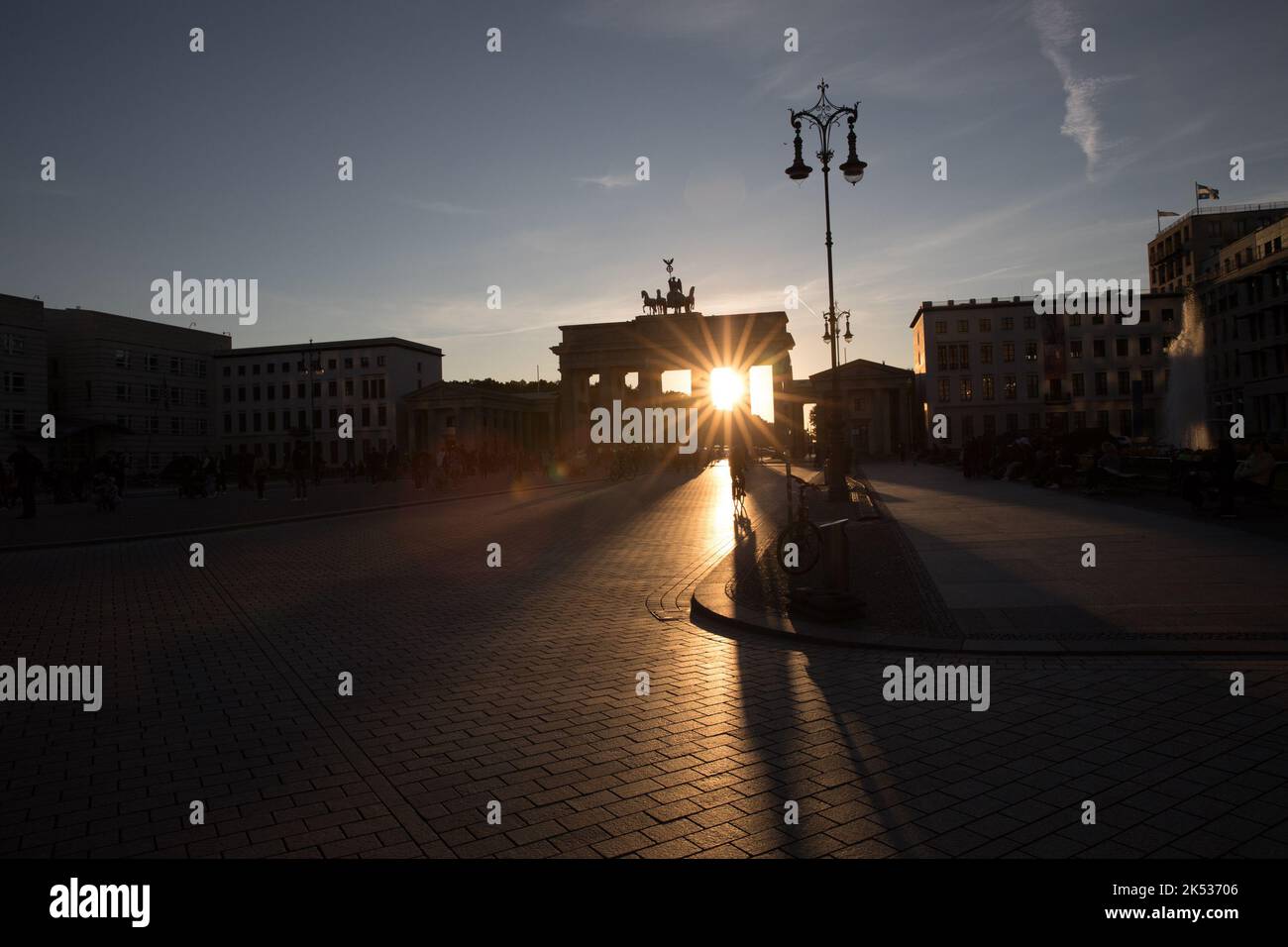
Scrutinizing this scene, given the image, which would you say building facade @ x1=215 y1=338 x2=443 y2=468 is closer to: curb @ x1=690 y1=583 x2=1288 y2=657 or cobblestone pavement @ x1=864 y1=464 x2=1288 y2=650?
cobblestone pavement @ x1=864 y1=464 x2=1288 y2=650

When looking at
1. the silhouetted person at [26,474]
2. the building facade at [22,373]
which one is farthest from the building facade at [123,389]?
the silhouetted person at [26,474]

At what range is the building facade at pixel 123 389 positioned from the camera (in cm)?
7281

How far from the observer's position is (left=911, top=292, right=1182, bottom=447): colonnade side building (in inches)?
3733

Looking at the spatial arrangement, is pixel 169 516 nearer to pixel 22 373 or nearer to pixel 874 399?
pixel 22 373

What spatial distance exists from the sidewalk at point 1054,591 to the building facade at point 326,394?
3645 inches

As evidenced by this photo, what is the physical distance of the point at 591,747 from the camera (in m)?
4.83

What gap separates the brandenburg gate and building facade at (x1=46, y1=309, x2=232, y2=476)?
3604 cm

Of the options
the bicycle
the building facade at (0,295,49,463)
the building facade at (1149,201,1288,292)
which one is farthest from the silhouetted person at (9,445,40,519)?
the building facade at (1149,201,1288,292)

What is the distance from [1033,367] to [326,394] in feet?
271

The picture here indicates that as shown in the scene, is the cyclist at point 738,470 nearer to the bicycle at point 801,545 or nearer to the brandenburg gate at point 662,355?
the bicycle at point 801,545
